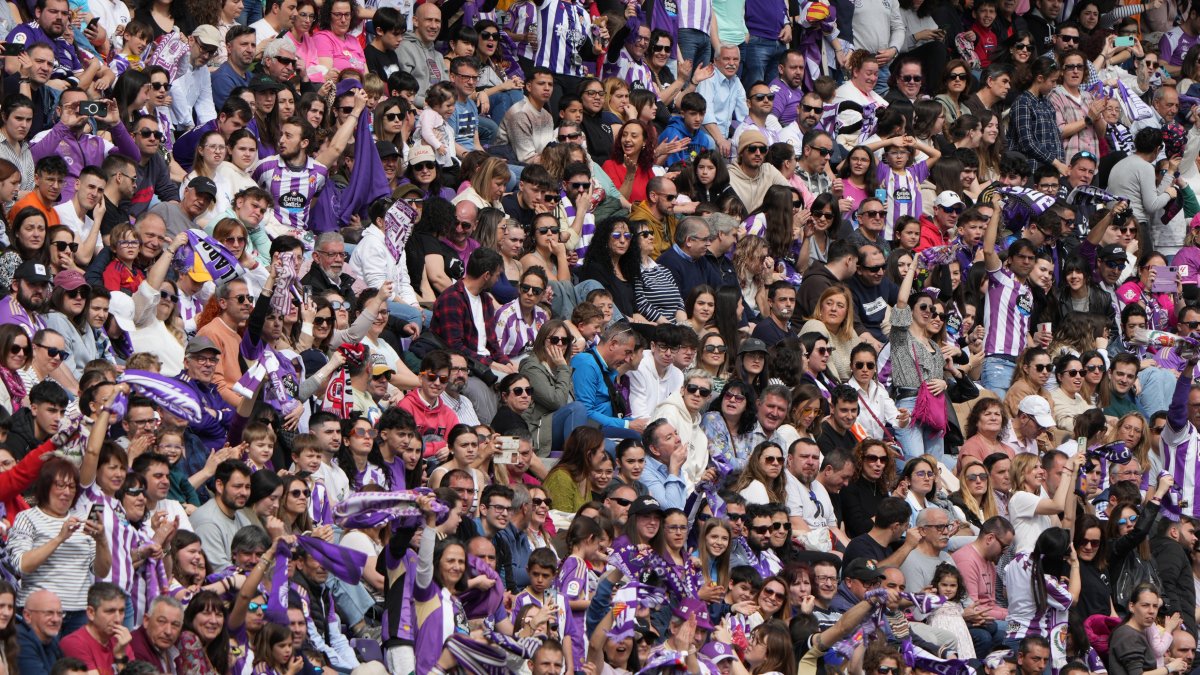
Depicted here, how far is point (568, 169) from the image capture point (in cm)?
1669

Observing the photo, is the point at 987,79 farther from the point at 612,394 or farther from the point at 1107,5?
the point at 612,394

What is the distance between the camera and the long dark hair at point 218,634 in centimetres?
1080

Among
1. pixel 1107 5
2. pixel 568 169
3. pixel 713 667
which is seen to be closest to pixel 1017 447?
pixel 568 169

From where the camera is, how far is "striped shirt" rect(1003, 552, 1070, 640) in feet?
47.6

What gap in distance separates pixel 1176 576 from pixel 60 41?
307 inches

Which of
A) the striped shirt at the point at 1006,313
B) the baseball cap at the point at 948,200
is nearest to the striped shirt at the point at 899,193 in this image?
the baseball cap at the point at 948,200

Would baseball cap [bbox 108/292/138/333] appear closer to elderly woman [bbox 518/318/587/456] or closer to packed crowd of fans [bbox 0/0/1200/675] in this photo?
packed crowd of fans [bbox 0/0/1200/675]

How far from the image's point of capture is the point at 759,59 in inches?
800

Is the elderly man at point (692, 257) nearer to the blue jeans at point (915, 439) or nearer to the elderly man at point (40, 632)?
the blue jeans at point (915, 439)

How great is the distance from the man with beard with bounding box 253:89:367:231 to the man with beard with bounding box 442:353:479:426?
1.81 m

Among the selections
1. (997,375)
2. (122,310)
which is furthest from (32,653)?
(997,375)

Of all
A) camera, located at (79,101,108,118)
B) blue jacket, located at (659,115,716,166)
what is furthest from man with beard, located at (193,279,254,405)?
blue jacket, located at (659,115,716,166)

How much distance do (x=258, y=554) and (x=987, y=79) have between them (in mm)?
11304

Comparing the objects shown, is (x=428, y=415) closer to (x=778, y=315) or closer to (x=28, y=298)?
(x=28, y=298)
